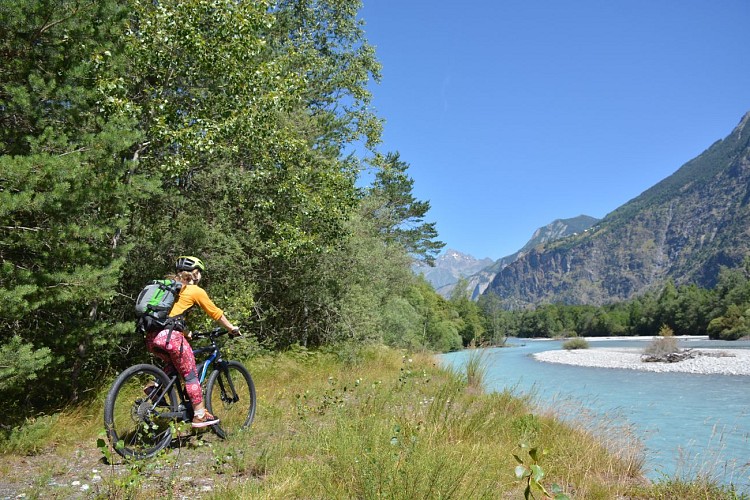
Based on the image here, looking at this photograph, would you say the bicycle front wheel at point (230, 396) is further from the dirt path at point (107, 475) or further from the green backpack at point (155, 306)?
the green backpack at point (155, 306)

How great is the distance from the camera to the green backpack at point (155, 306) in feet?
16.2

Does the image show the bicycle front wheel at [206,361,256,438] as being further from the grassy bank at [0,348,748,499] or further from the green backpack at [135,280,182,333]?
the green backpack at [135,280,182,333]

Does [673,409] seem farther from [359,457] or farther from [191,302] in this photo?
[191,302]

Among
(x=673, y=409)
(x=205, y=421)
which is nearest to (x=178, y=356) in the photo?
(x=205, y=421)

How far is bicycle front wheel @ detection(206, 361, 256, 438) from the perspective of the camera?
19.5 feet

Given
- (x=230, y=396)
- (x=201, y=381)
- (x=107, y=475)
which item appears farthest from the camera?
(x=230, y=396)

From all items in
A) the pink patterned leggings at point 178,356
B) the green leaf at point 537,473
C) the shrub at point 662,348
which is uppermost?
the pink patterned leggings at point 178,356

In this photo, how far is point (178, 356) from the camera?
16.8ft

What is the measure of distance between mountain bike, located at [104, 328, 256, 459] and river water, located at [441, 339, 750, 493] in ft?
17.1

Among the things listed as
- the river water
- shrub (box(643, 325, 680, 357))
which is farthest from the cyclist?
shrub (box(643, 325, 680, 357))

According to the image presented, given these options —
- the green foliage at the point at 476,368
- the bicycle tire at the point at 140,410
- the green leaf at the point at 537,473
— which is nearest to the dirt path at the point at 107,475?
the bicycle tire at the point at 140,410

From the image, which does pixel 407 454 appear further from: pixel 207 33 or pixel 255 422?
pixel 207 33

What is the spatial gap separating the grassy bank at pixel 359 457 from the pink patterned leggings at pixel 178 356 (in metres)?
0.53

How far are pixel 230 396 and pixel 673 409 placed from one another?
57.0ft
